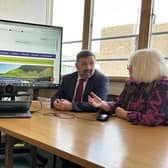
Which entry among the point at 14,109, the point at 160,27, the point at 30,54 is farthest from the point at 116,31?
the point at 14,109

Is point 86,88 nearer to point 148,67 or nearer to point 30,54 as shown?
point 30,54

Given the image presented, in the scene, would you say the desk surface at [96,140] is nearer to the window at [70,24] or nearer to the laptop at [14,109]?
the laptop at [14,109]

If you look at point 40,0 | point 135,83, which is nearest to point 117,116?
point 135,83

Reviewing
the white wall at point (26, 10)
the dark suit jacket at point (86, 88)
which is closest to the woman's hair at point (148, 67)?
the dark suit jacket at point (86, 88)

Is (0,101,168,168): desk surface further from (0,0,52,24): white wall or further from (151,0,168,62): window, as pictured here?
(0,0,52,24): white wall

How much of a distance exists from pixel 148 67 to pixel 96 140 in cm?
74

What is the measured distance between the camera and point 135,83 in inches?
77.9

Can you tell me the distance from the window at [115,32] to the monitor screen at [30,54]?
78cm

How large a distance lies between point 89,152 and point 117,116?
92 centimetres

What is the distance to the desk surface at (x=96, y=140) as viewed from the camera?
976mm

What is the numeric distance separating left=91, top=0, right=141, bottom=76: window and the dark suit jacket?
49cm

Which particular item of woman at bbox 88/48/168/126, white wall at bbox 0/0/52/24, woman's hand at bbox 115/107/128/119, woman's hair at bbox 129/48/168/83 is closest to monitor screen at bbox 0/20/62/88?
woman at bbox 88/48/168/126

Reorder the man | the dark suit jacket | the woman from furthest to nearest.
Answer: the man → the dark suit jacket → the woman

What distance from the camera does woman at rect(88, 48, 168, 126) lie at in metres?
1.66
